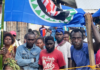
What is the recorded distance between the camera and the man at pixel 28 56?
12.7 feet

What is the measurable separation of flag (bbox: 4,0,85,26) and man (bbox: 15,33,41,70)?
731 mm

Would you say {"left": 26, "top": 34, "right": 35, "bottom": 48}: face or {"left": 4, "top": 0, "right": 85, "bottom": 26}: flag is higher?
{"left": 4, "top": 0, "right": 85, "bottom": 26}: flag

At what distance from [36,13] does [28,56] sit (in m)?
1.05

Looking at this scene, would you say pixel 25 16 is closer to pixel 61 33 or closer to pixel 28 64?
pixel 28 64

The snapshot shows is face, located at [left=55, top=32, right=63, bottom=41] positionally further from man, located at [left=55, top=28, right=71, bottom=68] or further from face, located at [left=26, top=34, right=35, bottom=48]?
face, located at [left=26, top=34, right=35, bottom=48]

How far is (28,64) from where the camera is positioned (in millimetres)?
3867

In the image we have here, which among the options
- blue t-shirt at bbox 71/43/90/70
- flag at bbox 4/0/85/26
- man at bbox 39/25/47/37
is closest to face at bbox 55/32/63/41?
blue t-shirt at bbox 71/43/90/70

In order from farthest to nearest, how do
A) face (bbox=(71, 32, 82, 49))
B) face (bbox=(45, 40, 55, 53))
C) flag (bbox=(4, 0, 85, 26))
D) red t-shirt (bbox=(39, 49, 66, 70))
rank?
face (bbox=(45, 40, 55, 53))
red t-shirt (bbox=(39, 49, 66, 70))
face (bbox=(71, 32, 82, 49))
flag (bbox=(4, 0, 85, 26))

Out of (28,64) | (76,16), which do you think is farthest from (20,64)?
(76,16)

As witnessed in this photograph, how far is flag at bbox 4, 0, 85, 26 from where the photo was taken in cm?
351

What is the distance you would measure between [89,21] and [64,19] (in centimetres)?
53

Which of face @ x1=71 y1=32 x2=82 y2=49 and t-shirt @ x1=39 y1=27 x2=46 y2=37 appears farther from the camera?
t-shirt @ x1=39 y1=27 x2=46 y2=37

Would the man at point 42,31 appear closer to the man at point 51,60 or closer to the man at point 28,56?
the man at point 28,56

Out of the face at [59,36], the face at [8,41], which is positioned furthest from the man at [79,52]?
the face at [8,41]
